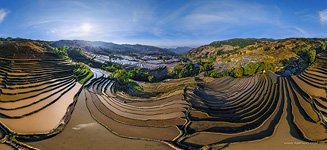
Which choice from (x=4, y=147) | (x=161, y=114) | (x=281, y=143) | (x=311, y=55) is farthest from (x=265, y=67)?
(x=4, y=147)

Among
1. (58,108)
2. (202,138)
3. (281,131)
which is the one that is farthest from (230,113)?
(58,108)

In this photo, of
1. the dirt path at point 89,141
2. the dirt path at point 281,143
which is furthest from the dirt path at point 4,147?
the dirt path at point 281,143

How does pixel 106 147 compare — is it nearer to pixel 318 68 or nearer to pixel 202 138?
pixel 202 138

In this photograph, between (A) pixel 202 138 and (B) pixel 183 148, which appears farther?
(A) pixel 202 138

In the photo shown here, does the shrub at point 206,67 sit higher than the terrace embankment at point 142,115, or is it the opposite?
the shrub at point 206,67

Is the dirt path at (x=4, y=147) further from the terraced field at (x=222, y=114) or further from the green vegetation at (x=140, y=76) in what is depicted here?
the green vegetation at (x=140, y=76)

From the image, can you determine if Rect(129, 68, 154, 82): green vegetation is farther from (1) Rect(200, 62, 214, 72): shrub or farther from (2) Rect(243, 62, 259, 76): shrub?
(2) Rect(243, 62, 259, 76): shrub
